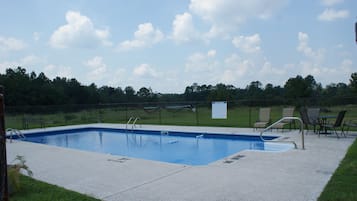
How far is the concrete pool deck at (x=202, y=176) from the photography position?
3.52 meters

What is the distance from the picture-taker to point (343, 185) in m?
3.51

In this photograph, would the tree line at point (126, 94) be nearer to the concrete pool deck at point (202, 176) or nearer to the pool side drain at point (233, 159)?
the pool side drain at point (233, 159)

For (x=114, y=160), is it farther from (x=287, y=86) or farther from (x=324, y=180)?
(x=287, y=86)

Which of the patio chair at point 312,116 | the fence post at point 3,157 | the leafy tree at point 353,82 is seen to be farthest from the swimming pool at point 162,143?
the leafy tree at point 353,82

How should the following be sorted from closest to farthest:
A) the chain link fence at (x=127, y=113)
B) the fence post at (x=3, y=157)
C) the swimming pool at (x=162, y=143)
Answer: the fence post at (x=3, y=157)
the swimming pool at (x=162, y=143)
the chain link fence at (x=127, y=113)

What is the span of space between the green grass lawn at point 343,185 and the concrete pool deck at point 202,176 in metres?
0.11

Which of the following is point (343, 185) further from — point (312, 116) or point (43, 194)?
point (312, 116)

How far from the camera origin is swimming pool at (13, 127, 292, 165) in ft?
27.1

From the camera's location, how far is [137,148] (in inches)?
383

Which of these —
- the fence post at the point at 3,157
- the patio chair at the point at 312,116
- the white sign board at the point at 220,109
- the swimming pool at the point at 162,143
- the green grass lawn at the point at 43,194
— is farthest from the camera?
the white sign board at the point at 220,109

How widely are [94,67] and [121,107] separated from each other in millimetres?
3086

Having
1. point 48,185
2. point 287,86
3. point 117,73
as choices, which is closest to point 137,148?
point 48,185

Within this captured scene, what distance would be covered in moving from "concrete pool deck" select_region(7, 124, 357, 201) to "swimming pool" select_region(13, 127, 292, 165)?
6.90ft

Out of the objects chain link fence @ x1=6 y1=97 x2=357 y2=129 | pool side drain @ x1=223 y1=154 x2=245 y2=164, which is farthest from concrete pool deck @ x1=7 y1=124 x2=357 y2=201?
chain link fence @ x1=6 y1=97 x2=357 y2=129
